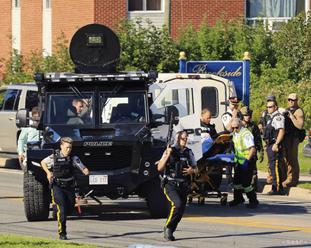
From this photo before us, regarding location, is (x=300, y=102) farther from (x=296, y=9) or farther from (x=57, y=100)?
(x=57, y=100)

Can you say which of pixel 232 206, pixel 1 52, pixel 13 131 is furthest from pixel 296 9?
pixel 232 206

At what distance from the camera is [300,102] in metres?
31.9

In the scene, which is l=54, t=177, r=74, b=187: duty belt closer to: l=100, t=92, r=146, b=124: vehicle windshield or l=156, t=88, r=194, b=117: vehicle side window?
l=100, t=92, r=146, b=124: vehicle windshield

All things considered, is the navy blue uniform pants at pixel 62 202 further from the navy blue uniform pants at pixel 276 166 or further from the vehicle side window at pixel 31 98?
the vehicle side window at pixel 31 98

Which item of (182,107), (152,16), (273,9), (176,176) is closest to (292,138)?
(182,107)

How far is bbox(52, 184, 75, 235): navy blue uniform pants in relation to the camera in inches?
543

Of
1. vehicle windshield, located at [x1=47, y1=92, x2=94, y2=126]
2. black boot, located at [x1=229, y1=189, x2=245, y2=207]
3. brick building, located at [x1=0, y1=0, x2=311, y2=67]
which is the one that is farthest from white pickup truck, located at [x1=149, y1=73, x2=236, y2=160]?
brick building, located at [x1=0, y1=0, x2=311, y2=67]

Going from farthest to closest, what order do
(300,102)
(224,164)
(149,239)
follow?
1. (300,102)
2. (224,164)
3. (149,239)

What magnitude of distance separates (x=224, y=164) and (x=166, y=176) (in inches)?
166

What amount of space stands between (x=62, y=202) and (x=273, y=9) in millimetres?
27596

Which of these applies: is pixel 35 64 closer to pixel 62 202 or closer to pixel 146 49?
pixel 146 49

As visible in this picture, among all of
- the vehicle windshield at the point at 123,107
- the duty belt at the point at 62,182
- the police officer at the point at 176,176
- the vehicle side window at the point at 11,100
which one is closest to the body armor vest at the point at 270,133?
the vehicle windshield at the point at 123,107

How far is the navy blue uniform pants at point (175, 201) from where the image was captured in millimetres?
13663

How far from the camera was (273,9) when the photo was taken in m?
40.3
